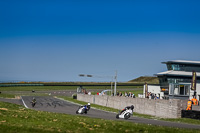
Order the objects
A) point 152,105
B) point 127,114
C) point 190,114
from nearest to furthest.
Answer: point 127,114
point 190,114
point 152,105

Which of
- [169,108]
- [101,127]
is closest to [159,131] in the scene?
[101,127]

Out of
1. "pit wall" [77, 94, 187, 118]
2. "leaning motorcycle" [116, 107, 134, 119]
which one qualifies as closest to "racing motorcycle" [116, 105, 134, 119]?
"leaning motorcycle" [116, 107, 134, 119]

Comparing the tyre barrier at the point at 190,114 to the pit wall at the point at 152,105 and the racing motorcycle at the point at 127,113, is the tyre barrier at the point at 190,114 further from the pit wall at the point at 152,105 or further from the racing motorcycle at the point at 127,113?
the racing motorcycle at the point at 127,113

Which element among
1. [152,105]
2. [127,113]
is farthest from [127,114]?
[152,105]

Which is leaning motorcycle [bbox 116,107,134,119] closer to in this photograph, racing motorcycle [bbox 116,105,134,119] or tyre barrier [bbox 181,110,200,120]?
racing motorcycle [bbox 116,105,134,119]

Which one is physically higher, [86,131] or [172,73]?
[172,73]

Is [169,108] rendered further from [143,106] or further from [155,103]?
[143,106]

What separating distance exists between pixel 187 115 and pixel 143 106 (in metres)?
12.3

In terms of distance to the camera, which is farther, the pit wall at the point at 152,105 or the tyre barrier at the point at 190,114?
the pit wall at the point at 152,105

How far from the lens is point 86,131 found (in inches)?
603

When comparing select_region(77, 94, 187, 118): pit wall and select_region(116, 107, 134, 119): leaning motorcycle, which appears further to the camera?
select_region(77, 94, 187, 118): pit wall

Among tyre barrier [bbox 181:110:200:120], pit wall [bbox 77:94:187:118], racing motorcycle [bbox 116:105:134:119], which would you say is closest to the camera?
racing motorcycle [bbox 116:105:134:119]

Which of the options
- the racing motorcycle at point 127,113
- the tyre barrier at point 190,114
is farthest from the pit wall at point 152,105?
the racing motorcycle at point 127,113

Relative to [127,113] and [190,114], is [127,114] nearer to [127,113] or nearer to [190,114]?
[127,113]
